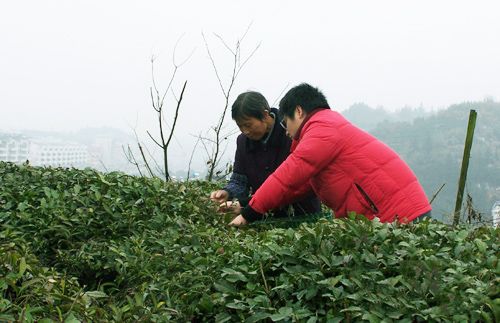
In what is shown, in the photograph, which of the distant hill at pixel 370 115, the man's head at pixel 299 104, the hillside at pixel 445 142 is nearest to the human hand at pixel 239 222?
the man's head at pixel 299 104

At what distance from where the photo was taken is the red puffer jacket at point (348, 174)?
2979mm

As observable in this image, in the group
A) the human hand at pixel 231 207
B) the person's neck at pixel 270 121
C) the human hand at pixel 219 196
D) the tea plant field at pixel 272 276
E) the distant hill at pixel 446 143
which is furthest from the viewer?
the distant hill at pixel 446 143

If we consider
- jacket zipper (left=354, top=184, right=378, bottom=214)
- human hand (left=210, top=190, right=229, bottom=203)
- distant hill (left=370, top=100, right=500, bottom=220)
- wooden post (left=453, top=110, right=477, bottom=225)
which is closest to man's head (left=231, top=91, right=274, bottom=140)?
human hand (left=210, top=190, right=229, bottom=203)

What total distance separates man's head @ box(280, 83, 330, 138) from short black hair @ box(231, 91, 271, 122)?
0.84 feet

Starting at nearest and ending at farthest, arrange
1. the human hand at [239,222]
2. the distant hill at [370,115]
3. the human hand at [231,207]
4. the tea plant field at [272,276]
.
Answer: the tea plant field at [272,276] → the human hand at [239,222] → the human hand at [231,207] → the distant hill at [370,115]

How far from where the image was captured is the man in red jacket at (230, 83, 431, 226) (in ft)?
9.78

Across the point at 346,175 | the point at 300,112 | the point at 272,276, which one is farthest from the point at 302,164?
the point at 272,276

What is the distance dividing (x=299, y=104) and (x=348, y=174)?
464mm

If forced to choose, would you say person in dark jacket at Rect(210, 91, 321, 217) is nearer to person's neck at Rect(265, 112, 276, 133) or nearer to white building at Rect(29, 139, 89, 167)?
person's neck at Rect(265, 112, 276, 133)

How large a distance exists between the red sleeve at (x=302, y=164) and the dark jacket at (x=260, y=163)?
47 cm

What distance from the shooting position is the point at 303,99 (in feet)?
10.5

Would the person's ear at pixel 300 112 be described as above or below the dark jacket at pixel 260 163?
above

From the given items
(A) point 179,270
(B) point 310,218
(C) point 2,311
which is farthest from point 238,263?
(B) point 310,218

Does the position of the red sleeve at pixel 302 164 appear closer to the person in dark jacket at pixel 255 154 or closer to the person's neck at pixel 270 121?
the person in dark jacket at pixel 255 154
